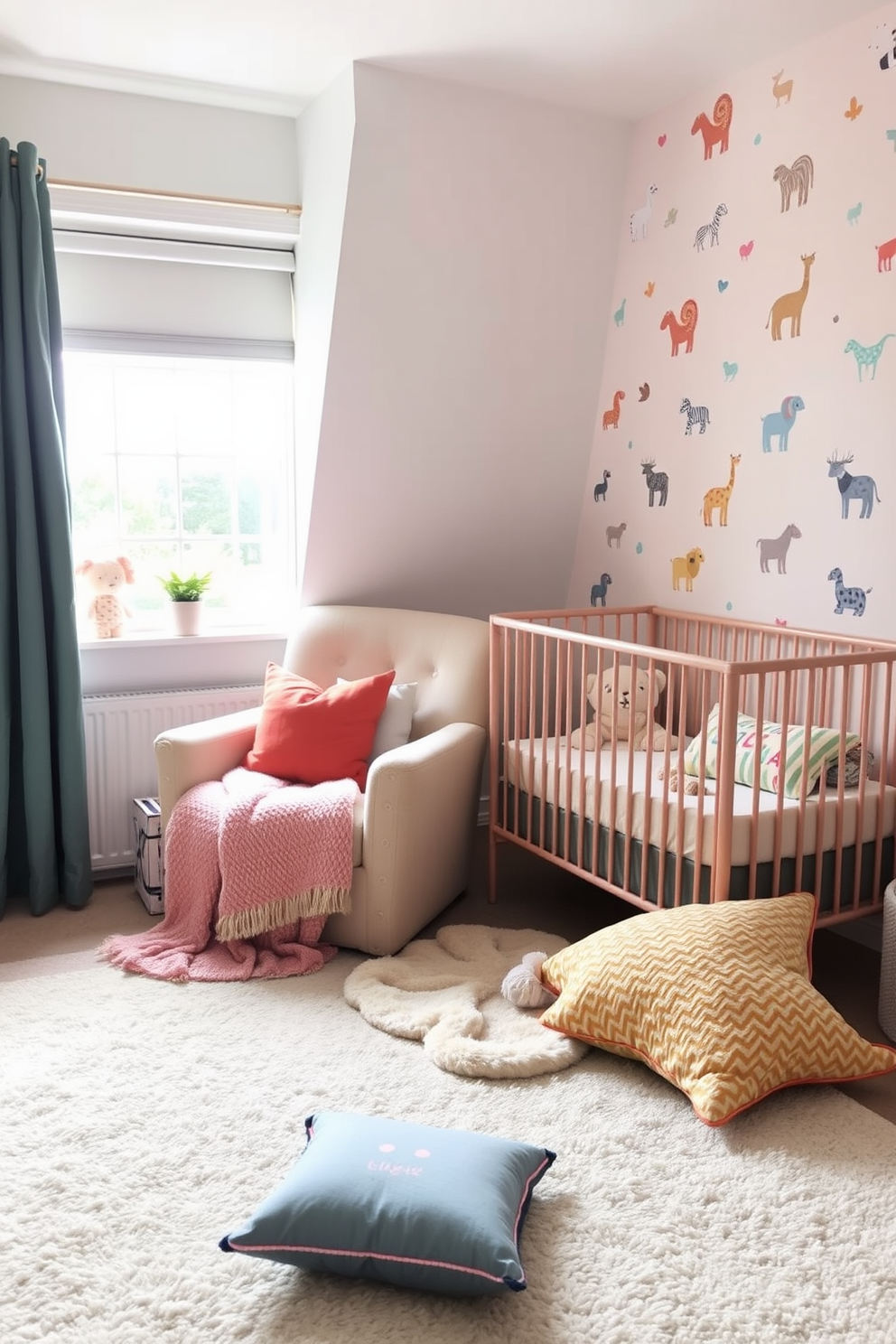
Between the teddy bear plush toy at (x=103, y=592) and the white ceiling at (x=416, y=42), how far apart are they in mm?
1253

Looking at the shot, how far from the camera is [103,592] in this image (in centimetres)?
323

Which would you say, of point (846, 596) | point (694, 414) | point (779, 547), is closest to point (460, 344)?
point (694, 414)

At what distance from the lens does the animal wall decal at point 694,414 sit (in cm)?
305

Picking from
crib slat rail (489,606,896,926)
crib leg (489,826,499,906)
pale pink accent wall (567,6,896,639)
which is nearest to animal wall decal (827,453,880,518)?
pale pink accent wall (567,6,896,639)

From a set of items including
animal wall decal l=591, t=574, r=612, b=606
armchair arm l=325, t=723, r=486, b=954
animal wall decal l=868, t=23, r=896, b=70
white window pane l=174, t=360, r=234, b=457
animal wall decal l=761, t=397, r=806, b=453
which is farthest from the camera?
animal wall decal l=591, t=574, r=612, b=606

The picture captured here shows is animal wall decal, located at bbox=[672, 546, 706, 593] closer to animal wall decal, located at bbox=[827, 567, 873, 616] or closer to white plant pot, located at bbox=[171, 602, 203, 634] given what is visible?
animal wall decal, located at bbox=[827, 567, 873, 616]

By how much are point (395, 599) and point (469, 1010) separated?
1.61 metres

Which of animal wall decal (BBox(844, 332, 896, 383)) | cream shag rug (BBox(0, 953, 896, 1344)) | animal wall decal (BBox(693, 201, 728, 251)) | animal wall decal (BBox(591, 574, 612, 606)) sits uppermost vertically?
animal wall decal (BBox(693, 201, 728, 251))

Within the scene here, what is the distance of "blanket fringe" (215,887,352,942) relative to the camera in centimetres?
259

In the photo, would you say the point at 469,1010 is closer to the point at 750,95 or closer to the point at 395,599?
the point at 395,599

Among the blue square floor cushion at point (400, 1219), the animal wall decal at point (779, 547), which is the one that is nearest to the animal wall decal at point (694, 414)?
the animal wall decal at point (779, 547)

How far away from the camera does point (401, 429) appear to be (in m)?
3.23

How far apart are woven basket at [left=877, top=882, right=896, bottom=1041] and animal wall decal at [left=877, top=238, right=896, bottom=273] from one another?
4.42 feet

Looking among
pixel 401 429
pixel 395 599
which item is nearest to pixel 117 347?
pixel 401 429
